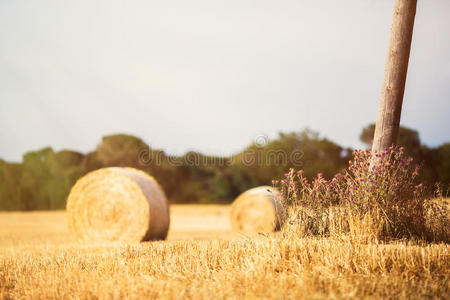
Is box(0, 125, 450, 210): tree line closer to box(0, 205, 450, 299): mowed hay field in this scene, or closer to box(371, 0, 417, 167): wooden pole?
box(371, 0, 417, 167): wooden pole

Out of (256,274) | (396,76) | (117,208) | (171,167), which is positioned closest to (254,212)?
(117,208)

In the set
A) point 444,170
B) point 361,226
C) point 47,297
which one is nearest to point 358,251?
point 361,226

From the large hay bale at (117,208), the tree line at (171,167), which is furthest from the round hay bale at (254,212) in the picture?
the tree line at (171,167)

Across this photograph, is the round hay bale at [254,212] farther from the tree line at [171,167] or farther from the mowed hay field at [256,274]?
the mowed hay field at [256,274]

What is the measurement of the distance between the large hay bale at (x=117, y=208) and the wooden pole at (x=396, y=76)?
554cm

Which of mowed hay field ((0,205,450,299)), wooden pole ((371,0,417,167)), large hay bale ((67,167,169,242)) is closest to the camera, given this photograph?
mowed hay field ((0,205,450,299))

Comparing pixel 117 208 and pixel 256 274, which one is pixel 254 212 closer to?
pixel 117 208

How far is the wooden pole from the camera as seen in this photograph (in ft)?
21.0

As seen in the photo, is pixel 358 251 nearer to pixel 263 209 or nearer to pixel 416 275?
pixel 416 275

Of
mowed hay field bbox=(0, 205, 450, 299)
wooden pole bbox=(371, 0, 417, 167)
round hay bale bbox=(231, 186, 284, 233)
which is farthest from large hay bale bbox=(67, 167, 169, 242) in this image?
wooden pole bbox=(371, 0, 417, 167)

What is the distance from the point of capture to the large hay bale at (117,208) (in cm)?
982

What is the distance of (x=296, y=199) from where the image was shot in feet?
19.2

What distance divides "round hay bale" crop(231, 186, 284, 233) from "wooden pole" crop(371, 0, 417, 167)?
281 inches

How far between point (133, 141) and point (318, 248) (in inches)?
1274
